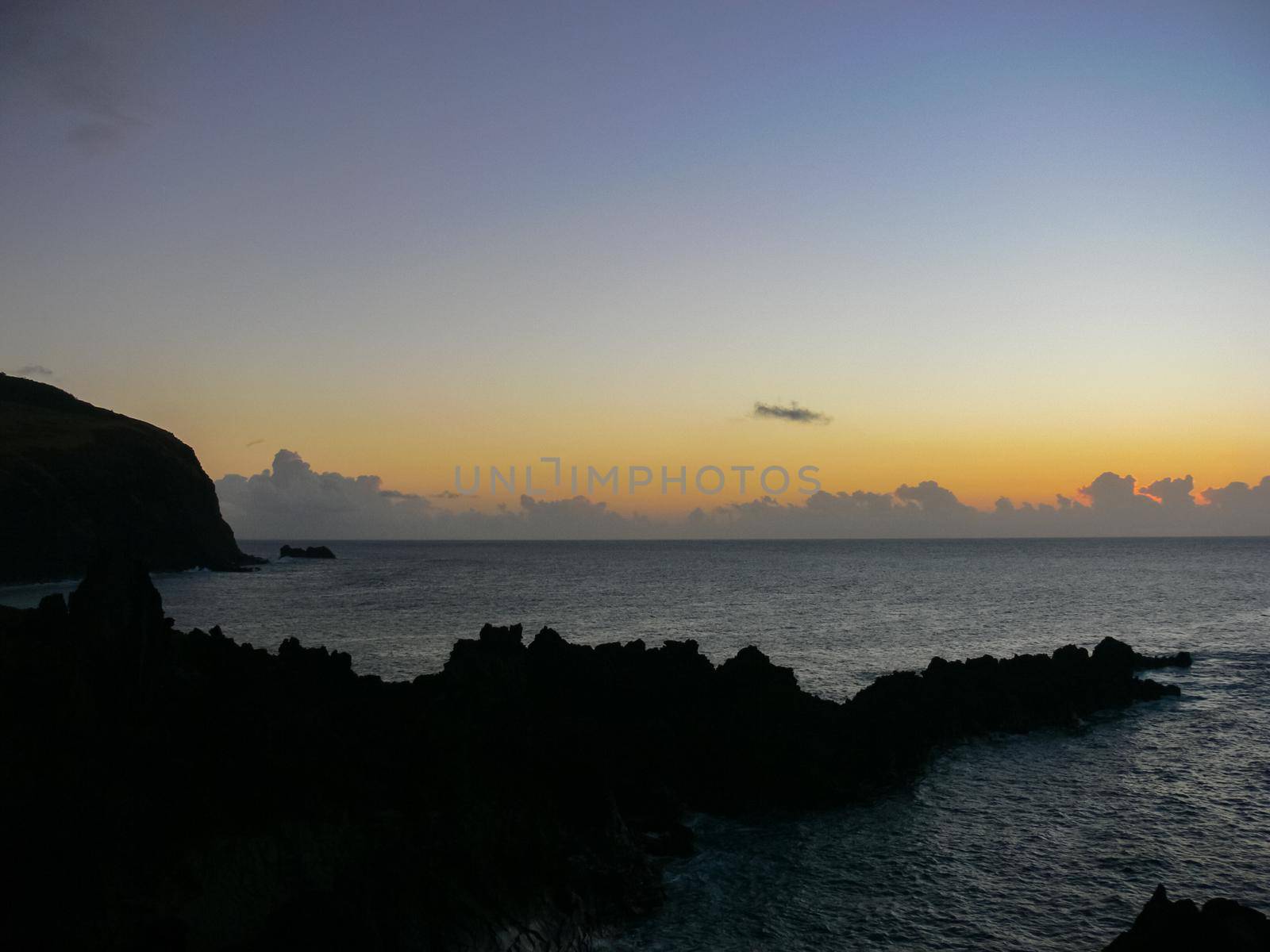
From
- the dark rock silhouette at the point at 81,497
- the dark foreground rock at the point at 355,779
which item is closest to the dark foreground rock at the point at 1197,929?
the dark foreground rock at the point at 355,779

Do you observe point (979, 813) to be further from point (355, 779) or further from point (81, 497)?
point (81, 497)

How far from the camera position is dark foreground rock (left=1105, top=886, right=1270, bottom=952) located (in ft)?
57.3

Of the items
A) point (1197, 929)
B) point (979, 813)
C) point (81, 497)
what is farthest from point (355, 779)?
point (81, 497)

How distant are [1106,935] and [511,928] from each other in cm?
1825

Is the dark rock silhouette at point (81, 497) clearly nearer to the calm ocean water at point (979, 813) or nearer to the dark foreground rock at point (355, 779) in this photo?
the calm ocean water at point (979, 813)

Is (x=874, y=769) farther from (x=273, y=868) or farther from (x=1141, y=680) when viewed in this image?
(x=1141, y=680)

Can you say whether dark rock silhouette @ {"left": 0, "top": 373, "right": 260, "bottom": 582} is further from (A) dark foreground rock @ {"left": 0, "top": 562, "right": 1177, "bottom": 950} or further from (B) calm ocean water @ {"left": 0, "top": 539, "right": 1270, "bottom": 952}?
(A) dark foreground rock @ {"left": 0, "top": 562, "right": 1177, "bottom": 950}

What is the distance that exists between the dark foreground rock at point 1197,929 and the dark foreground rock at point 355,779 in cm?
1464

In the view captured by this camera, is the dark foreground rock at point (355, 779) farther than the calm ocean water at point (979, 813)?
No

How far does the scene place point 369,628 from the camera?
306ft

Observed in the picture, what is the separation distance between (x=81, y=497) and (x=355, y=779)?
565ft

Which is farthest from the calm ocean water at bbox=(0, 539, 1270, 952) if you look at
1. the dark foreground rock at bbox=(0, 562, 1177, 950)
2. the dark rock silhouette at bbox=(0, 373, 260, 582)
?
the dark rock silhouette at bbox=(0, 373, 260, 582)

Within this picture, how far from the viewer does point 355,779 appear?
90.9 ft

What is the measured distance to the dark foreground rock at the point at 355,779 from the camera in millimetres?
22125
